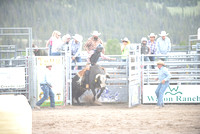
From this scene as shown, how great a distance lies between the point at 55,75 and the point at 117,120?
3171mm

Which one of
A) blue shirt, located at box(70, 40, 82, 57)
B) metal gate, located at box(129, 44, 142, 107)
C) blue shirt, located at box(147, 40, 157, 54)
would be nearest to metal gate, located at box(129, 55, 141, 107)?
metal gate, located at box(129, 44, 142, 107)

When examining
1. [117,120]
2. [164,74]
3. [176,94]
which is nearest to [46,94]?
[117,120]

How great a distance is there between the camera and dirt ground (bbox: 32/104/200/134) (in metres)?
7.73

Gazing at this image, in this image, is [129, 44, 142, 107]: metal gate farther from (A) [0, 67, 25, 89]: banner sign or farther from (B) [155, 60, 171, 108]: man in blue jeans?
(A) [0, 67, 25, 89]: banner sign

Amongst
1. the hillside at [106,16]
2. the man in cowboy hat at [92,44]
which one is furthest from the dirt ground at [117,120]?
the hillside at [106,16]

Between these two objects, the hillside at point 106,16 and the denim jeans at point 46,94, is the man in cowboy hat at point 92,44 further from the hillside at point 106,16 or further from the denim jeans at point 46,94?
the hillside at point 106,16

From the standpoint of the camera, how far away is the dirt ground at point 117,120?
7.73 meters

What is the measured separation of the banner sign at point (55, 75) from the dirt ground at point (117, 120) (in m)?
0.35

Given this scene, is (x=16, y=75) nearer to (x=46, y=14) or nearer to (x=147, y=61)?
(x=147, y=61)

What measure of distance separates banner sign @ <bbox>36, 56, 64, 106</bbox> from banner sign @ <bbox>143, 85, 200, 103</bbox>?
2.40m

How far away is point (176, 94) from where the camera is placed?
12.0 meters

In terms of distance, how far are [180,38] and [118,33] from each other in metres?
4.99

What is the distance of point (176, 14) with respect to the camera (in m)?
27.8

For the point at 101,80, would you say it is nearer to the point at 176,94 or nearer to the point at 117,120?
the point at 176,94
